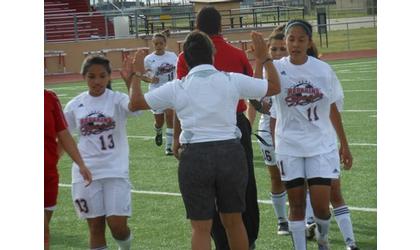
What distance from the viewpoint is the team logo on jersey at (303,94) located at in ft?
23.0

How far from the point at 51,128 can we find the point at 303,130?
199 cm

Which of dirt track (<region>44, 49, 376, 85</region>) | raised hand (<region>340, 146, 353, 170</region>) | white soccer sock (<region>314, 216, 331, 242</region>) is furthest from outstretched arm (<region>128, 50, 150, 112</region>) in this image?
dirt track (<region>44, 49, 376, 85</region>)

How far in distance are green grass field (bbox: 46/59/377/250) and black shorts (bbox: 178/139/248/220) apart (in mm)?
1921

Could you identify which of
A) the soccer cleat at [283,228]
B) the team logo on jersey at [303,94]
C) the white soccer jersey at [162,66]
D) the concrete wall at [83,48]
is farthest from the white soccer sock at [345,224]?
the concrete wall at [83,48]

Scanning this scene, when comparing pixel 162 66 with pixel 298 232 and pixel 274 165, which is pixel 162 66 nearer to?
pixel 274 165

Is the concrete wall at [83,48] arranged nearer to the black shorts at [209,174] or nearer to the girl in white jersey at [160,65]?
the girl in white jersey at [160,65]

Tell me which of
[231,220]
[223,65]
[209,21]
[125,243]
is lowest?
[125,243]

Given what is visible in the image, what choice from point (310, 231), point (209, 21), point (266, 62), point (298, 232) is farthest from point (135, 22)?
point (266, 62)

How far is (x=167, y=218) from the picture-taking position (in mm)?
9562

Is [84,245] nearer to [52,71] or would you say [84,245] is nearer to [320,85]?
[320,85]

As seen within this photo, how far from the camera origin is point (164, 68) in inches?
611

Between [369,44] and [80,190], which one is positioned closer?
[80,190]

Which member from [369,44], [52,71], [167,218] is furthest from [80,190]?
[369,44]

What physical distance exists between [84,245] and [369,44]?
118 ft
